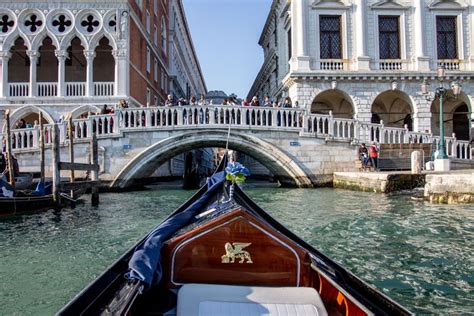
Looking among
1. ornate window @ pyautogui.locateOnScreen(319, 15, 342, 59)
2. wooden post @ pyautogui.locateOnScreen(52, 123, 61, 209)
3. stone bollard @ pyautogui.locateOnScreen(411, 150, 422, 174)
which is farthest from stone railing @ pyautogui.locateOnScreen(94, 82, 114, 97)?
stone bollard @ pyautogui.locateOnScreen(411, 150, 422, 174)

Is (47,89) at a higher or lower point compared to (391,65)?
lower

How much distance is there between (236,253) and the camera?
1.77 metres

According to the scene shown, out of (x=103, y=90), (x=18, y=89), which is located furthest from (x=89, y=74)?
(x=18, y=89)

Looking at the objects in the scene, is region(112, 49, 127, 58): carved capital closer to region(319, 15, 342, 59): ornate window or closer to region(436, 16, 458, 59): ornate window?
region(319, 15, 342, 59): ornate window

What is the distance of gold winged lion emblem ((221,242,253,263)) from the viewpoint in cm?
176

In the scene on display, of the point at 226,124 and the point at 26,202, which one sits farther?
the point at 226,124

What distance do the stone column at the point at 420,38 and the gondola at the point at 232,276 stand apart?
11.1 metres

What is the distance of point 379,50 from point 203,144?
5.90 metres

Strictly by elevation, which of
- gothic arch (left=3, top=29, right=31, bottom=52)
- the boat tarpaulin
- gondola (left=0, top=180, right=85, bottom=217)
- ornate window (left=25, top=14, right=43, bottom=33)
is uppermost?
ornate window (left=25, top=14, right=43, bottom=33)

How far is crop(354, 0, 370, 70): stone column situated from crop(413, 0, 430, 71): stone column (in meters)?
1.39

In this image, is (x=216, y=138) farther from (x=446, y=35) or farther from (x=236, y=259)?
(x=446, y=35)

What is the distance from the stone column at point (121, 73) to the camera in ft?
34.5

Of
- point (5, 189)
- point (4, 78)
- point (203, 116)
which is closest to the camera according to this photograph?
point (5, 189)

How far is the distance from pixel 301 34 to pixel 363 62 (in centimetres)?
183
